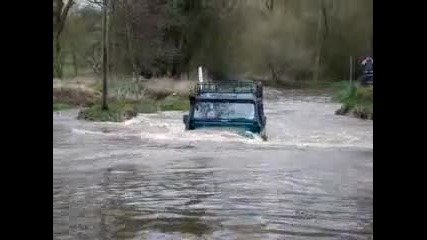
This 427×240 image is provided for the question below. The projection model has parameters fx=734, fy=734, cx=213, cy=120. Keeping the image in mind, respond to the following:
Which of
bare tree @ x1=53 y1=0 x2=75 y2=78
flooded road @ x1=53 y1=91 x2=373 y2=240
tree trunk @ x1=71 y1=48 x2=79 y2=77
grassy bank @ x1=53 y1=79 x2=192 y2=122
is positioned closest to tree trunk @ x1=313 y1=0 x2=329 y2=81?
grassy bank @ x1=53 y1=79 x2=192 y2=122

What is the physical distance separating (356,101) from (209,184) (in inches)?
786

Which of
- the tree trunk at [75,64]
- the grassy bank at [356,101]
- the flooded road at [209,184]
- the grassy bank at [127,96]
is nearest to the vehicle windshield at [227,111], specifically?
the flooded road at [209,184]

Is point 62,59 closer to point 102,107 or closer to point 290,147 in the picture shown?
point 102,107

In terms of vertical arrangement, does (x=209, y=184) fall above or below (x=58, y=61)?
below

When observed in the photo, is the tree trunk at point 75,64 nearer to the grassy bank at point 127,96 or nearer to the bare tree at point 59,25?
the bare tree at point 59,25

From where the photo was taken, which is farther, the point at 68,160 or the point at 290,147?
the point at 290,147

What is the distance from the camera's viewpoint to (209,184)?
11.0 metres

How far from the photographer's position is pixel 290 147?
17766 mm

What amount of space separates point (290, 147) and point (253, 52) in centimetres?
2078

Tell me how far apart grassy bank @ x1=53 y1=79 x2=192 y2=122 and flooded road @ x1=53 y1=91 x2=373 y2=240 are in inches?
271

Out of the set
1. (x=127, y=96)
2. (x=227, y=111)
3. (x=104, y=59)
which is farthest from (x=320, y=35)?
(x=227, y=111)

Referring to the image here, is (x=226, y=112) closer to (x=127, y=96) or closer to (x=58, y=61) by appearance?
(x=127, y=96)

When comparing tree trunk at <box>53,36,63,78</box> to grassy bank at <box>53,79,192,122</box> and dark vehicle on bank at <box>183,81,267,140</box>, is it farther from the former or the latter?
dark vehicle on bank at <box>183,81,267,140</box>
